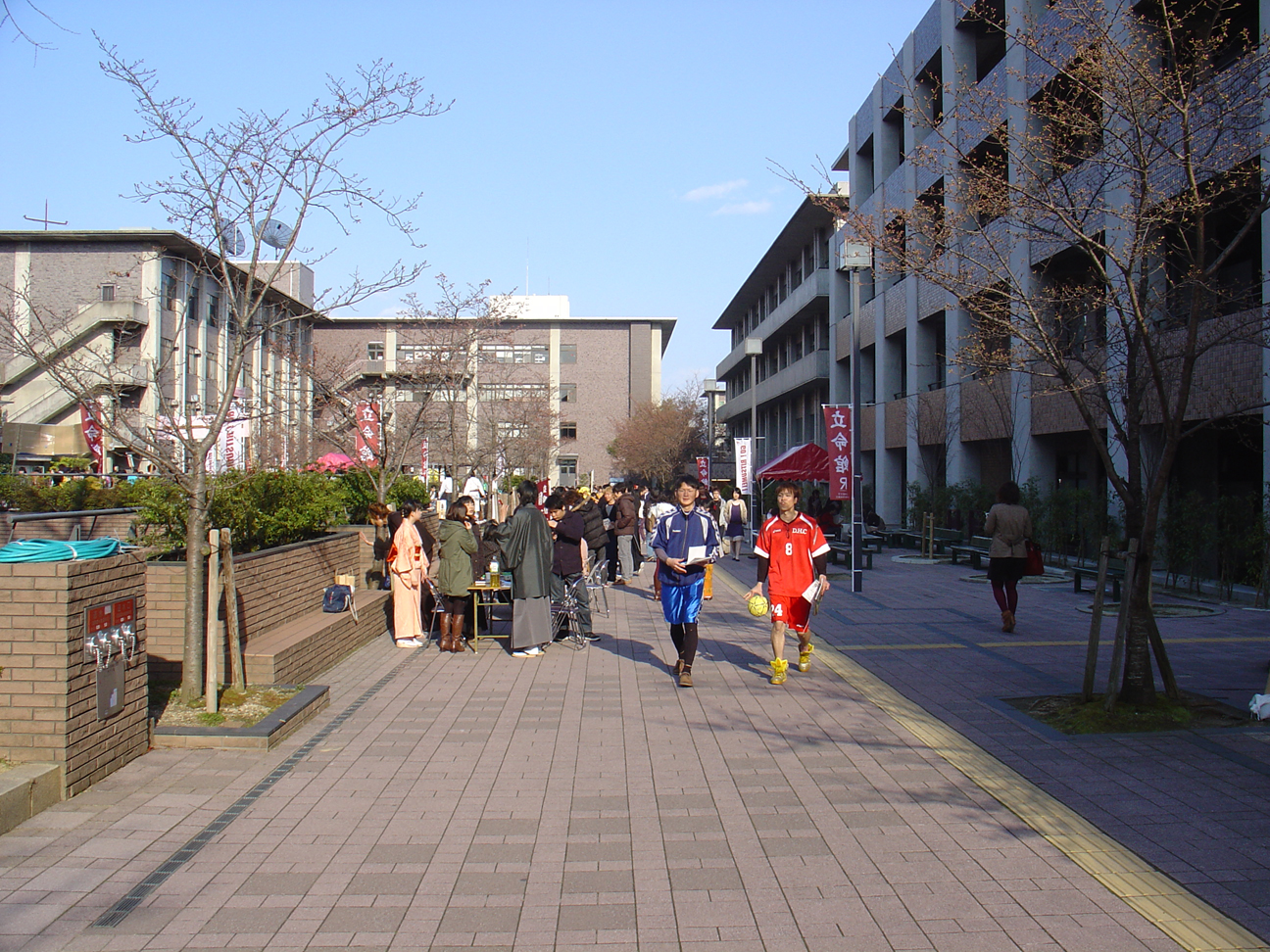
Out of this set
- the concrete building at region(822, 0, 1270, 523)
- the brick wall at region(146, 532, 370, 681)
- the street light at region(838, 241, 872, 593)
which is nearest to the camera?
the brick wall at region(146, 532, 370, 681)

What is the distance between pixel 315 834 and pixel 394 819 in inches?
16.0

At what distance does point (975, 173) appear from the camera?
7.99 metres

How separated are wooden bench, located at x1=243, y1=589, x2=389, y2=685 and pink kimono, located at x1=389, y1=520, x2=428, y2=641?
1.40 feet

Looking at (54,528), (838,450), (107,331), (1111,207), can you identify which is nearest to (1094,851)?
(1111,207)

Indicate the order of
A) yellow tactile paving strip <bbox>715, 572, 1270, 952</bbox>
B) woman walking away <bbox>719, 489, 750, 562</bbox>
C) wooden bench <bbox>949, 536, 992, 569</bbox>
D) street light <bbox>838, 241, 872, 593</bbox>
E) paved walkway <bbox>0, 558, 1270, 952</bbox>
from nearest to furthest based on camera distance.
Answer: yellow tactile paving strip <bbox>715, 572, 1270, 952</bbox>, paved walkway <bbox>0, 558, 1270, 952</bbox>, street light <bbox>838, 241, 872, 593</bbox>, wooden bench <bbox>949, 536, 992, 569</bbox>, woman walking away <bbox>719, 489, 750, 562</bbox>

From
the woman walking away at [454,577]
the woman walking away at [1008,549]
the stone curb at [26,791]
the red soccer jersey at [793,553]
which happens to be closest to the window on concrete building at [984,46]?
the woman walking away at [1008,549]

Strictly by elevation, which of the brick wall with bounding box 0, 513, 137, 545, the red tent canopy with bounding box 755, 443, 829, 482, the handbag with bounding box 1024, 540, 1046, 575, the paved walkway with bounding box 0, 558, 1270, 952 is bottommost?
the paved walkway with bounding box 0, 558, 1270, 952

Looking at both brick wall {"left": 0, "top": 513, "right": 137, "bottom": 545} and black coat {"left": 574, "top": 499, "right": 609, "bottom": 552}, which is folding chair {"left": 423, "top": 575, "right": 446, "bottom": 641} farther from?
brick wall {"left": 0, "top": 513, "right": 137, "bottom": 545}

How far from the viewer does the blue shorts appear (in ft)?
28.7

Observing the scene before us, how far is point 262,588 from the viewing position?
8805 millimetres

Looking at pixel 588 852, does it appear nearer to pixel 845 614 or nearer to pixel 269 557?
pixel 269 557

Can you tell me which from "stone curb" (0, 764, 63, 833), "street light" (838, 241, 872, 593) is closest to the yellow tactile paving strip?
"stone curb" (0, 764, 63, 833)

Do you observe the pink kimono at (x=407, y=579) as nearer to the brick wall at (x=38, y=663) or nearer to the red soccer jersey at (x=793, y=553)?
the red soccer jersey at (x=793, y=553)

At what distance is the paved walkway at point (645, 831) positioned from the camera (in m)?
3.92
